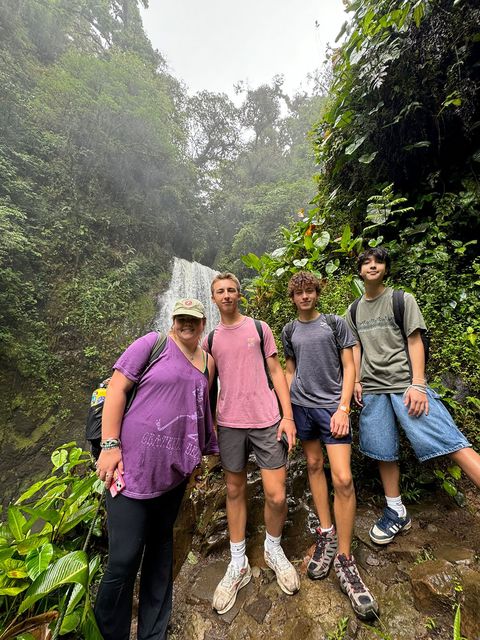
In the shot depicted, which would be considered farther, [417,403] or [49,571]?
[417,403]

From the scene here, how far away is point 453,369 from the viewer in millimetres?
2584

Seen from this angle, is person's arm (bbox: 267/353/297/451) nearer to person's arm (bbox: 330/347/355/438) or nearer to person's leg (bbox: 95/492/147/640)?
person's arm (bbox: 330/347/355/438)

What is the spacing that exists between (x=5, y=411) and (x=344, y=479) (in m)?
9.70

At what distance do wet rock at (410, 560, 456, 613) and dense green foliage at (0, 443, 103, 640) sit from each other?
1751 mm

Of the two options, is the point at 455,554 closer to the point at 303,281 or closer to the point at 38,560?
the point at 303,281

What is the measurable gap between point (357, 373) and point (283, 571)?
1.42 meters

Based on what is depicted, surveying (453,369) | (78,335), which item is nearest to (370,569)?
(453,369)

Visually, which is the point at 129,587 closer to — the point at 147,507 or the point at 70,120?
the point at 147,507

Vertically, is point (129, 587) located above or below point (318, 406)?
below

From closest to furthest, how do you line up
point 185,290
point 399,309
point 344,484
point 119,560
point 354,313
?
point 119,560 → point 344,484 → point 399,309 → point 354,313 → point 185,290

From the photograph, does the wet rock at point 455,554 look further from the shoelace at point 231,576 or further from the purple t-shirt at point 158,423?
the purple t-shirt at point 158,423

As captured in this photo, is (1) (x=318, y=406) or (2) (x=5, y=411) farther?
(2) (x=5, y=411)

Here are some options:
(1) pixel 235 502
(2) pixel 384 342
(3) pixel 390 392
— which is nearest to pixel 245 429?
(1) pixel 235 502

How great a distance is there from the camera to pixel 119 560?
142cm
